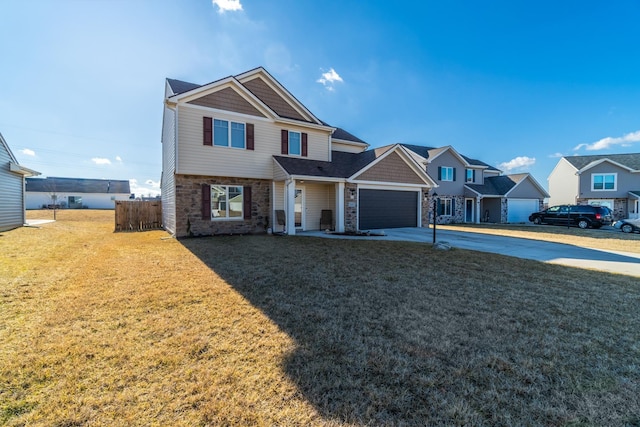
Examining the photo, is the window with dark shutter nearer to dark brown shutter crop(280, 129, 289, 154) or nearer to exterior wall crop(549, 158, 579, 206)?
dark brown shutter crop(280, 129, 289, 154)

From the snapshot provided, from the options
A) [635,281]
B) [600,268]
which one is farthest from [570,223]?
[635,281]

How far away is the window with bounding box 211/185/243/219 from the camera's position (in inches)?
520

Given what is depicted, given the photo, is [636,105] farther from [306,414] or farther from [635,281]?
[306,414]

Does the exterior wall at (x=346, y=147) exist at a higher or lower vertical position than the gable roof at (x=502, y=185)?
higher

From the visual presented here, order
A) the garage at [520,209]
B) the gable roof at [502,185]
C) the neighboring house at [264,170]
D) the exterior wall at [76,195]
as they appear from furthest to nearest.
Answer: the exterior wall at [76,195] < the garage at [520,209] < the gable roof at [502,185] < the neighboring house at [264,170]

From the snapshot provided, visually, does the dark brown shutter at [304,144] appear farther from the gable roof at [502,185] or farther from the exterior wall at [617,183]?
the exterior wall at [617,183]

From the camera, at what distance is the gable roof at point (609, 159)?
27.0 m

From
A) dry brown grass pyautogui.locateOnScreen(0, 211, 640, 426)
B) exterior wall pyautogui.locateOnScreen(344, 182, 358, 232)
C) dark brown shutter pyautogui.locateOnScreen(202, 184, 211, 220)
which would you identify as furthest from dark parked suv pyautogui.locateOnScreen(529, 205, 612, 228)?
dark brown shutter pyautogui.locateOnScreen(202, 184, 211, 220)

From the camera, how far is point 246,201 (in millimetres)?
13828

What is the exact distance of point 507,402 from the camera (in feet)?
7.48

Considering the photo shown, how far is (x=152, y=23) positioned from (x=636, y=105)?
103ft

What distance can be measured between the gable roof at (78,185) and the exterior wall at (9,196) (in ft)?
122

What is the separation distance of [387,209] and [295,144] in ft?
21.4

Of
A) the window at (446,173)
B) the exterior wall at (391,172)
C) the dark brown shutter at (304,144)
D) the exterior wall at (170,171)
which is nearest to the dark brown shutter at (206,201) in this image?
the exterior wall at (170,171)
